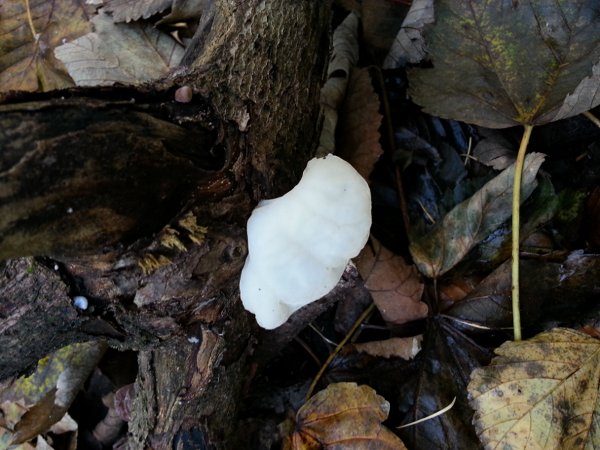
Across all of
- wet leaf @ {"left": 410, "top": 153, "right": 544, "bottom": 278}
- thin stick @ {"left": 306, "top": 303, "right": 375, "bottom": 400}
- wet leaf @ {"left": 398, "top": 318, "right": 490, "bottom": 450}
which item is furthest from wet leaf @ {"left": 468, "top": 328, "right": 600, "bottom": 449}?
thin stick @ {"left": 306, "top": 303, "right": 375, "bottom": 400}

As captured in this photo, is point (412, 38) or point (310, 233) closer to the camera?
point (310, 233)

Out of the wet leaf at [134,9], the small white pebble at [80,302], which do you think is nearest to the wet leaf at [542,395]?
the small white pebble at [80,302]

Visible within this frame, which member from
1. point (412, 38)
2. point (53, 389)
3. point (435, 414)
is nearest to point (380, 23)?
point (412, 38)

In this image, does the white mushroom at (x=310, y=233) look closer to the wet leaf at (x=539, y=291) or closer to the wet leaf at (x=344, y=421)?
the wet leaf at (x=344, y=421)

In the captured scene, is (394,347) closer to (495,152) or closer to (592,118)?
(495,152)

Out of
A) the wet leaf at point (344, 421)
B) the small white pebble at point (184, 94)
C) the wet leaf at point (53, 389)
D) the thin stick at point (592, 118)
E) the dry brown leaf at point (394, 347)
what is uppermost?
the small white pebble at point (184, 94)

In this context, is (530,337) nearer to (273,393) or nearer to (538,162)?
(538,162)

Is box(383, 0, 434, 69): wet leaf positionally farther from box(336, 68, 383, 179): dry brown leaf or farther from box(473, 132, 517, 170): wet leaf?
box(473, 132, 517, 170): wet leaf
